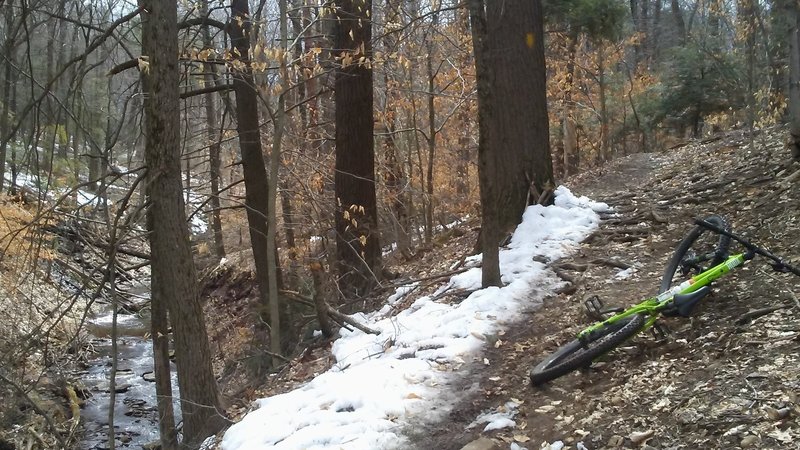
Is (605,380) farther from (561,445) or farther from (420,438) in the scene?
(420,438)

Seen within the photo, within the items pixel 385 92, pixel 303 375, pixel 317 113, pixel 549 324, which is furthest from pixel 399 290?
pixel 385 92

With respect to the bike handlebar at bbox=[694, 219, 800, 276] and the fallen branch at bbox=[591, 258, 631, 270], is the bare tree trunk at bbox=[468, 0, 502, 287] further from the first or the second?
the bike handlebar at bbox=[694, 219, 800, 276]

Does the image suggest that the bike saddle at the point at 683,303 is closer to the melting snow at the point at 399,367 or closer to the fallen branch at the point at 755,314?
the fallen branch at the point at 755,314

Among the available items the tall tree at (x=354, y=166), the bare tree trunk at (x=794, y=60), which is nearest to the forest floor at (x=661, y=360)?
the bare tree trunk at (x=794, y=60)

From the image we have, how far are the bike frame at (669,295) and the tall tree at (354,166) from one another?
4.78 meters

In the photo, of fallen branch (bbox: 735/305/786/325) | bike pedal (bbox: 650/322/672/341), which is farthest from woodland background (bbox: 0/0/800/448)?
fallen branch (bbox: 735/305/786/325)

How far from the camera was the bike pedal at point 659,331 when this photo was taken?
4312mm

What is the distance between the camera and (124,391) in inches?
511

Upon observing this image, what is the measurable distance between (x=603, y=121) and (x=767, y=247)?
11.3 metres

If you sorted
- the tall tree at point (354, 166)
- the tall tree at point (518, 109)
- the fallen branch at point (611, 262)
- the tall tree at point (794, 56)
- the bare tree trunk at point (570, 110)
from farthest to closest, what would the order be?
1. the bare tree trunk at point (570, 110)
2. the tall tree at point (354, 166)
3. the tall tree at point (518, 109)
4. the fallen branch at point (611, 262)
5. the tall tree at point (794, 56)

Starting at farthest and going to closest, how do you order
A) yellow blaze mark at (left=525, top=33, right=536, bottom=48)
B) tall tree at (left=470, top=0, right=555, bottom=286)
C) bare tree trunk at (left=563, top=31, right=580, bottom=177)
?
bare tree trunk at (left=563, top=31, right=580, bottom=177)
yellow blaze mark at (left=525, top=33, right=536, bottom=48)
tall tree at (left=470, top=0, right=555, bottom=286)

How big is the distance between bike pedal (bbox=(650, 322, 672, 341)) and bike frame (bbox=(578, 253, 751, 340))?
6 cm

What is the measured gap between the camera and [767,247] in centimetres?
512

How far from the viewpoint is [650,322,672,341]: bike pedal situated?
14.1 ft
